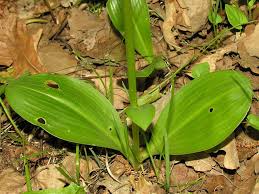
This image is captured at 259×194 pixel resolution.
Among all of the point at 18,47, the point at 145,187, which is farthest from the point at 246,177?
the point at 18,47

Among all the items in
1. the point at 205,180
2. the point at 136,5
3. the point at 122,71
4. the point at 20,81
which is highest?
the point at 136,5

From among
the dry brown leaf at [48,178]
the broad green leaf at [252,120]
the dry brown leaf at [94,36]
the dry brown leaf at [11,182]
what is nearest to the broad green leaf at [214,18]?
the dry brown leaf at [94,36]

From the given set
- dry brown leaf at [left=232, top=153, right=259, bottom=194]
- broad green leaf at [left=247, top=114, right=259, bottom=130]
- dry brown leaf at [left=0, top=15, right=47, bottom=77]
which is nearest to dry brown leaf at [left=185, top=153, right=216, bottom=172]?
dry brown leaf at [left=232, top=153, right=259, bottom=194]

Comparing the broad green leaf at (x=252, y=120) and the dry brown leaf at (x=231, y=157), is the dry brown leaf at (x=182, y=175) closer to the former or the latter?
the dry brown leaf at (x=231, y=157)

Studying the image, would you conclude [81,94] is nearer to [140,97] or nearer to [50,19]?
[140,97]

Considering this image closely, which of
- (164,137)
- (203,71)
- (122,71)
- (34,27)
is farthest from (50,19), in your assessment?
(164,137)

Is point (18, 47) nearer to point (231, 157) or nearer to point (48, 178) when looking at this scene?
point (48, 178)
